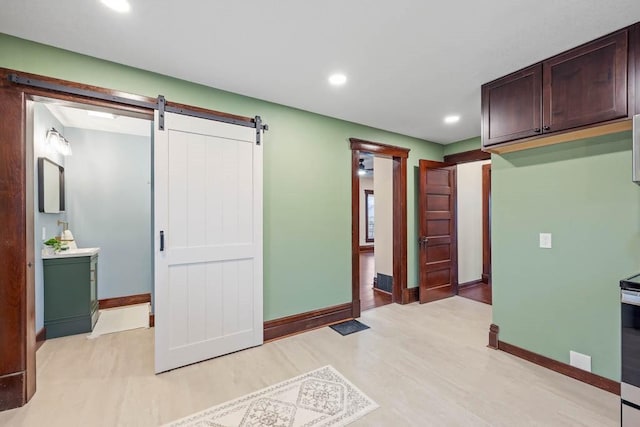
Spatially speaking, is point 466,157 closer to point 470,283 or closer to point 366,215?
point 470,283

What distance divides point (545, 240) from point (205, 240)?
303 centimetres

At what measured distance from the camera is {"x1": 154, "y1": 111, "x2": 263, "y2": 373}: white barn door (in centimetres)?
239

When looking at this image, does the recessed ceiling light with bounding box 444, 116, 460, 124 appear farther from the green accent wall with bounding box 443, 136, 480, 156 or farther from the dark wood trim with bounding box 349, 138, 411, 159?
the green accent wall with bounding box 443, 136, 480, 156

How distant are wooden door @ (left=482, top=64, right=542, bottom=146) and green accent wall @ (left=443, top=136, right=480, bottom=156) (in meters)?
1.81

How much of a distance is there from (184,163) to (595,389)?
3.74 metres

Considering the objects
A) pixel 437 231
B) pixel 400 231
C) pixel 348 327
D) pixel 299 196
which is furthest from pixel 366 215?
pixel 299 196

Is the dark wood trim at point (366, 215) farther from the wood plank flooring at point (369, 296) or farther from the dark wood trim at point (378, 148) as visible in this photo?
the dark wood trim at point (378, 148)

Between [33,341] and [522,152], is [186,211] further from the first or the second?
[522,152]

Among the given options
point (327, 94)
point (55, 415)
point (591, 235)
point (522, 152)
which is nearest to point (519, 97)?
point (522, 152)

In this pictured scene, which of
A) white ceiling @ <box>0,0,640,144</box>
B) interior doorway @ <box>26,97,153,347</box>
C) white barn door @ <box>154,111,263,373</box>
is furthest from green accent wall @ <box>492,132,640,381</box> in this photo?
interior doorway @ <box>26,97,153,347</box>

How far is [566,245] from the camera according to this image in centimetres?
235

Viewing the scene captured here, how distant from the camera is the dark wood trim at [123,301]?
13.3 ft

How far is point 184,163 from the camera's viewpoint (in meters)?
2.48

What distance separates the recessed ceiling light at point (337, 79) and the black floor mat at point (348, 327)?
2626 mm
